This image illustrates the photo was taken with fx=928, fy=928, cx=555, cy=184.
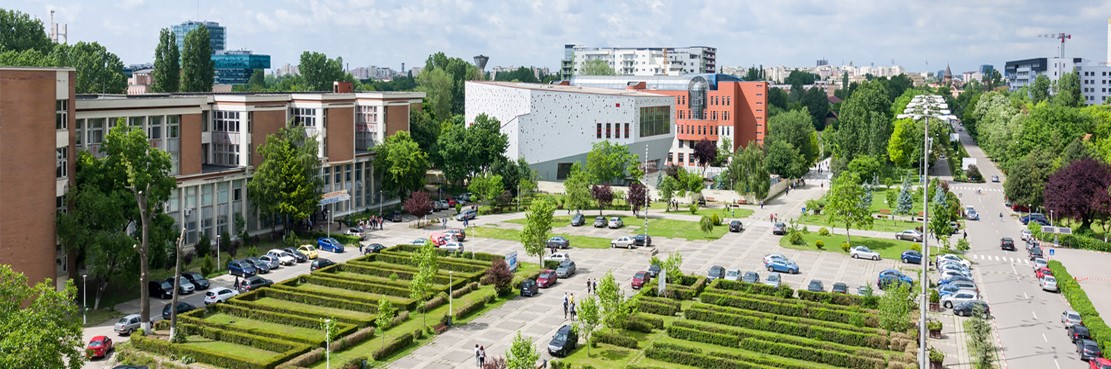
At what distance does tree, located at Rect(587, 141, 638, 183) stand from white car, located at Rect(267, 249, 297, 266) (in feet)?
133

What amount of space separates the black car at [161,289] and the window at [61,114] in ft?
32.8

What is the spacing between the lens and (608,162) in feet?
325

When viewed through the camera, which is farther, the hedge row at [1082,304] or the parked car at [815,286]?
the parked car at [815,286]

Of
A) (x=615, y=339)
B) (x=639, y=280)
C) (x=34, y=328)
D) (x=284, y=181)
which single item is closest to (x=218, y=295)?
(x=284, y=181)

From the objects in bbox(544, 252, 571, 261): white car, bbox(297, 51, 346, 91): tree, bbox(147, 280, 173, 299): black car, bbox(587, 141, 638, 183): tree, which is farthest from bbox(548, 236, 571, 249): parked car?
bbox(297, 51, 346, 91): tree

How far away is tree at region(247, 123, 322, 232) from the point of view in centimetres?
6762

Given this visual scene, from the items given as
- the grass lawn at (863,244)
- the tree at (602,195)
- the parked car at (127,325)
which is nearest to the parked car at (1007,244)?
the grass lawn at (863,244)

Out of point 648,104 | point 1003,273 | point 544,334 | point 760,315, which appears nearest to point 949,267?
point 1003,273

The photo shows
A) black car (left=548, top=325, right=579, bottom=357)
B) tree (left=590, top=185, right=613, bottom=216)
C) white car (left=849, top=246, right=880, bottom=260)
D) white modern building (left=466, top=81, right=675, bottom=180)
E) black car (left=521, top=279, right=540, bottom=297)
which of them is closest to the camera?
black car (left=548, top=325, right=579, bottom=357)

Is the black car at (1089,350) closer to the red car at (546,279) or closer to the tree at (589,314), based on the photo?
the tree at (589,314)

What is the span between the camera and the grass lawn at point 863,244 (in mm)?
70062

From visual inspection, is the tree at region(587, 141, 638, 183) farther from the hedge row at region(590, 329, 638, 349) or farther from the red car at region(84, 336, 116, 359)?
the red car at region(84, 336, 116, 359)

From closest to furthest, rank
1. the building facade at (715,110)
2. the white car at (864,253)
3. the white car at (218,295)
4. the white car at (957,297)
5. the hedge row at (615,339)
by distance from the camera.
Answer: the hedge row at (615,339) < the white car at (218,295) < the white car at (957,297) < the white car at (864,253) < the building facade at (715,110)

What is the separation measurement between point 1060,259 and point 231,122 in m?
62.5
